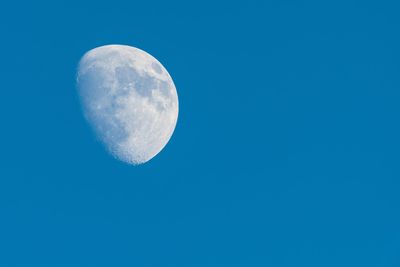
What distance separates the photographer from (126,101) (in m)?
43.3

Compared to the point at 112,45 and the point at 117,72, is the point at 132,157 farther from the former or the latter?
the point at 112,45

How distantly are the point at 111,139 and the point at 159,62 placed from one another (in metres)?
7.36

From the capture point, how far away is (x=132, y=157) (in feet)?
146

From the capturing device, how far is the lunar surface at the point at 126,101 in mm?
43156

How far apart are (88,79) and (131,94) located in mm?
2664

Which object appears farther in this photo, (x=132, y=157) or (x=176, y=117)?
(x=176, y=117)

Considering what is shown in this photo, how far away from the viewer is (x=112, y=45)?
48312 mm

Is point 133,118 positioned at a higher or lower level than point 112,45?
lower

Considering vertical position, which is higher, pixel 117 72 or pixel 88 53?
pixel 88 53

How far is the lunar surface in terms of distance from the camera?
43156 millimetres

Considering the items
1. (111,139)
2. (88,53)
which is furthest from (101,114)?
(88,53)

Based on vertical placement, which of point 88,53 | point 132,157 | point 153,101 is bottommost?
point 132,157

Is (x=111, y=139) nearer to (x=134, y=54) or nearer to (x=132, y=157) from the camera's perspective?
(x=132, y=157)

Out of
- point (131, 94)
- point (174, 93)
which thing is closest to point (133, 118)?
point (131, 94)
